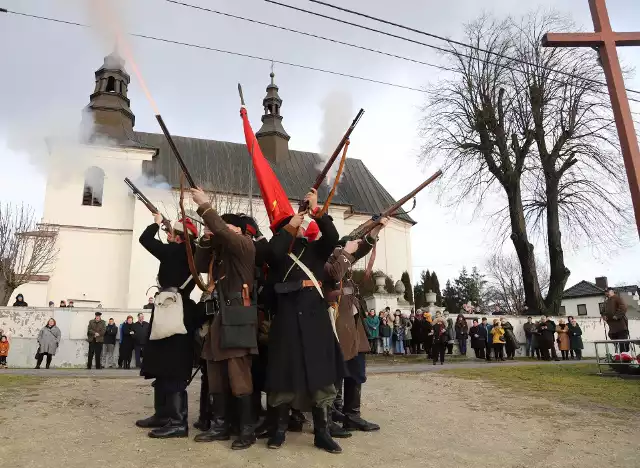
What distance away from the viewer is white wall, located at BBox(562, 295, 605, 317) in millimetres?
53031

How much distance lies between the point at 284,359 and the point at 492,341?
608 inches

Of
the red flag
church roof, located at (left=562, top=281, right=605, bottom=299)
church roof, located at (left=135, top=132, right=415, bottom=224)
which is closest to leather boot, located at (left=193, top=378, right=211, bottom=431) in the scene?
the red flag

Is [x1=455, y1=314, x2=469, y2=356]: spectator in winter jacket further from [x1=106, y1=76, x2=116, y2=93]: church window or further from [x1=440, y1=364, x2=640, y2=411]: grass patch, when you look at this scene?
[x1=106, y1=76, x2=116, y2=93]: church window

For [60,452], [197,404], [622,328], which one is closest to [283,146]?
[622,328]

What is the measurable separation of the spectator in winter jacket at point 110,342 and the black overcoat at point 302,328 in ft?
42.1

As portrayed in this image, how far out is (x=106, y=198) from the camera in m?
31.3

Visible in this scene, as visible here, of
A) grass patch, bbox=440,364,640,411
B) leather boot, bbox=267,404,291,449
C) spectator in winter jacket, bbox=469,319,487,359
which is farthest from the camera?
spectator in winter jacket, bbox=469,319,487,359

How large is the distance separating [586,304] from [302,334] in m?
59.1

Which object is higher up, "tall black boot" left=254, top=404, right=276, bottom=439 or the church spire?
the church spire

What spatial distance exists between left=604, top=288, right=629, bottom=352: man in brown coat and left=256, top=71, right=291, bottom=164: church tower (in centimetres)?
2847

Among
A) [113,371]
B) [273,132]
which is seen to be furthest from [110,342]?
[273,132]

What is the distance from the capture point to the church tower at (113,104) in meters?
29.0

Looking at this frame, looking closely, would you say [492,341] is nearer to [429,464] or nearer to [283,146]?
[429,464]

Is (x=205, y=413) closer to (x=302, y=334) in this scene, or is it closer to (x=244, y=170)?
(x=302, y=334)
